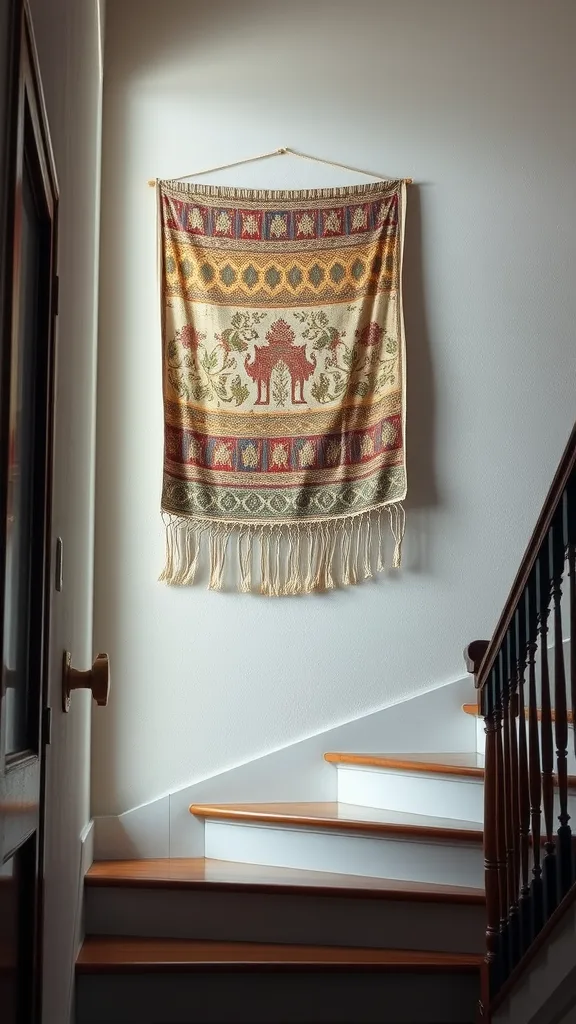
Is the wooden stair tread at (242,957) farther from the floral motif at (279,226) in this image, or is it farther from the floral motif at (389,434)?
the floral motif at (279,226)

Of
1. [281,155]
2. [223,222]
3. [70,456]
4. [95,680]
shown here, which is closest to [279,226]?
[223,222]

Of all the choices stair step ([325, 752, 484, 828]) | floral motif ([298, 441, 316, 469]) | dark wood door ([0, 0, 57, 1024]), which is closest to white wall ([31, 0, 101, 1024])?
dark wood door ([0, 0, 57, 1024])

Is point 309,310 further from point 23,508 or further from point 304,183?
point 23,508

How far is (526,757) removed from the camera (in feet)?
7.37

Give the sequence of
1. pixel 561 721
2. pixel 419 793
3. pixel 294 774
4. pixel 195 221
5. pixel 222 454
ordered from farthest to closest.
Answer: pixel 195 221 < pixel 222 454 < pixel 294 774 < pixel 419 793 < pixel 561 721

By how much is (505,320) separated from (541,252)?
30 cm

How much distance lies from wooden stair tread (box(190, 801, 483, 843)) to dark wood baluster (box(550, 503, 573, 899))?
621 millimetres

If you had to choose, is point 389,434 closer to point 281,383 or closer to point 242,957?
point 281,383

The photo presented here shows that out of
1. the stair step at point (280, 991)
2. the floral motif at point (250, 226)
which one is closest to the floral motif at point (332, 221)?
the floral motif at point (250, 226)

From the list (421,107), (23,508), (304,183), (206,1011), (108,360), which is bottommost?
(206,1011)

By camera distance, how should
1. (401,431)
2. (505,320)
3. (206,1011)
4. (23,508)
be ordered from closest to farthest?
(23,508) → (206,1011) → (401,431) → (505,320)

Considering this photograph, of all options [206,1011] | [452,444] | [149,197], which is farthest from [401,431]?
[206,1011]

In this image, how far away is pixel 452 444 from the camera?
3.53m

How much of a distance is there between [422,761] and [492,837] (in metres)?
0.66
